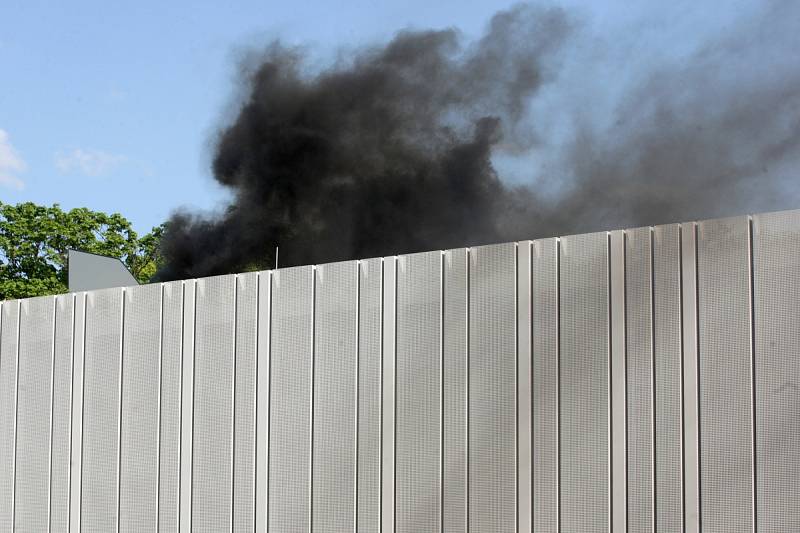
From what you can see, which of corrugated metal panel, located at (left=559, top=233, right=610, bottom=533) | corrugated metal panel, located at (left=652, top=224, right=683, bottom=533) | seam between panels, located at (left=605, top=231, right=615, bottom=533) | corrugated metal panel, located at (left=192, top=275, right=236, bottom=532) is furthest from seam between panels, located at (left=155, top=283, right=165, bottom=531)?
corrugated metal panel, located at (left=652, top=224, right=683, bottom=533)

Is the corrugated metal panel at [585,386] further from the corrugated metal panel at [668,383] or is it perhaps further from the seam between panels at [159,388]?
the seam between panels at [159,388]

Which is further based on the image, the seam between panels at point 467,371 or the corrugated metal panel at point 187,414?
the corrugated metal panel at point 187,414

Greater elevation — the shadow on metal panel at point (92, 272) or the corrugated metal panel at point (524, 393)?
the shadow on metal panel at point (92, 272)

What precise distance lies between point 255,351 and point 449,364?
1332mm

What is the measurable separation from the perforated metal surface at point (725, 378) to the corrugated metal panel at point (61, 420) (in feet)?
13.9

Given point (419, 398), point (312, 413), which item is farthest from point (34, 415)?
→ point (419, 398)

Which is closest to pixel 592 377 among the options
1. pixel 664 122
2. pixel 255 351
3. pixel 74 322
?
pixel 255 351

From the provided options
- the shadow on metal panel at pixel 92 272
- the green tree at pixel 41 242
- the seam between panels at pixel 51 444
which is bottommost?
the seam between panels at pixel 51 444

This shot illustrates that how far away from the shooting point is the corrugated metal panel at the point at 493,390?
5082 mm

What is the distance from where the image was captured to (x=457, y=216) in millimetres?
47312

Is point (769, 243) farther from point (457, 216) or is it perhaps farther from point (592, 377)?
point (457, 216)

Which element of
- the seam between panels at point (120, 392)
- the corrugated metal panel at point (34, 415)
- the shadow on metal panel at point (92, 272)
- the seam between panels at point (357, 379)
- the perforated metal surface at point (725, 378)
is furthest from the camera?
the shadow on metal panel at point (92, 272)

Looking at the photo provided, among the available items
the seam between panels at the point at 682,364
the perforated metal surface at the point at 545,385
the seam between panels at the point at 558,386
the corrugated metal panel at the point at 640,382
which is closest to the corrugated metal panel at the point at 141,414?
the perforated metal surface at the point at 545,385

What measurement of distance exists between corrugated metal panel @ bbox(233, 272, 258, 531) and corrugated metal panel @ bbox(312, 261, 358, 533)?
0.45m
